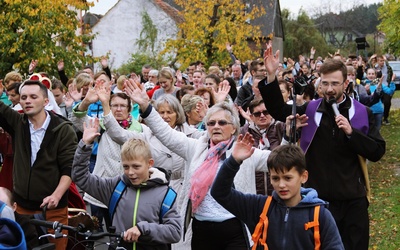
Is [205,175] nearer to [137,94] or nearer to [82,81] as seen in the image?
[137,94]

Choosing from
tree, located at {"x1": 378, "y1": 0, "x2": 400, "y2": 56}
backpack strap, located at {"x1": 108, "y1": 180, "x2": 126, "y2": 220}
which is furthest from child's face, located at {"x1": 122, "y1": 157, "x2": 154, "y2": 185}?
tree, located at {"x1": 378, "y1": 0, "x2": 400, "y2": 56}

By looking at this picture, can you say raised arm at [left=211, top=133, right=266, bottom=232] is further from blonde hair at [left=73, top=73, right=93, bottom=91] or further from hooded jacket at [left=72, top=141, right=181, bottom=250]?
blonde hair at [left=73, top=73, right=93, bottom=91]

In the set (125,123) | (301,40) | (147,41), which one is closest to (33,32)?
(125,123)

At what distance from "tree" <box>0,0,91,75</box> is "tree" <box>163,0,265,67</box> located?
715 centimetres

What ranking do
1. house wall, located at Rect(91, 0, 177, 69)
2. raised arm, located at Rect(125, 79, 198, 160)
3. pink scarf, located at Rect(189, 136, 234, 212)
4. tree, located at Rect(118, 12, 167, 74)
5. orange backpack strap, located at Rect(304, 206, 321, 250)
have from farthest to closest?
house wall, located at Rect(91, 0, 177, 69), tree, located at Rect(118, 12, 167, 74), raised arm, located at Rect(125, 79, 198, 160), pink scarf, located at Rect(189, 136, 234, 212), orange backpack strap, located at Rect(304, 206, 321, 250)

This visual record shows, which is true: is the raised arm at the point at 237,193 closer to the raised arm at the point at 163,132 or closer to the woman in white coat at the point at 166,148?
the raised arm at the point at 163,132

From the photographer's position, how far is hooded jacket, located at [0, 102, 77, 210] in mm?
6449

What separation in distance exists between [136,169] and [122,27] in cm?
4809

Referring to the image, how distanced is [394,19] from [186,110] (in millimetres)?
20017

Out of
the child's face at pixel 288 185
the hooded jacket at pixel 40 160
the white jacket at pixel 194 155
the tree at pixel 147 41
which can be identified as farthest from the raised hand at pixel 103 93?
the tree at pixel 147 41

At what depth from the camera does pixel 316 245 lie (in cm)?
448

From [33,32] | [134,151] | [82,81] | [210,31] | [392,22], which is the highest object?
[33,32]

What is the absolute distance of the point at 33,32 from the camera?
56.3 ft

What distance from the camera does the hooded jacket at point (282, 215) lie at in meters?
4.50
